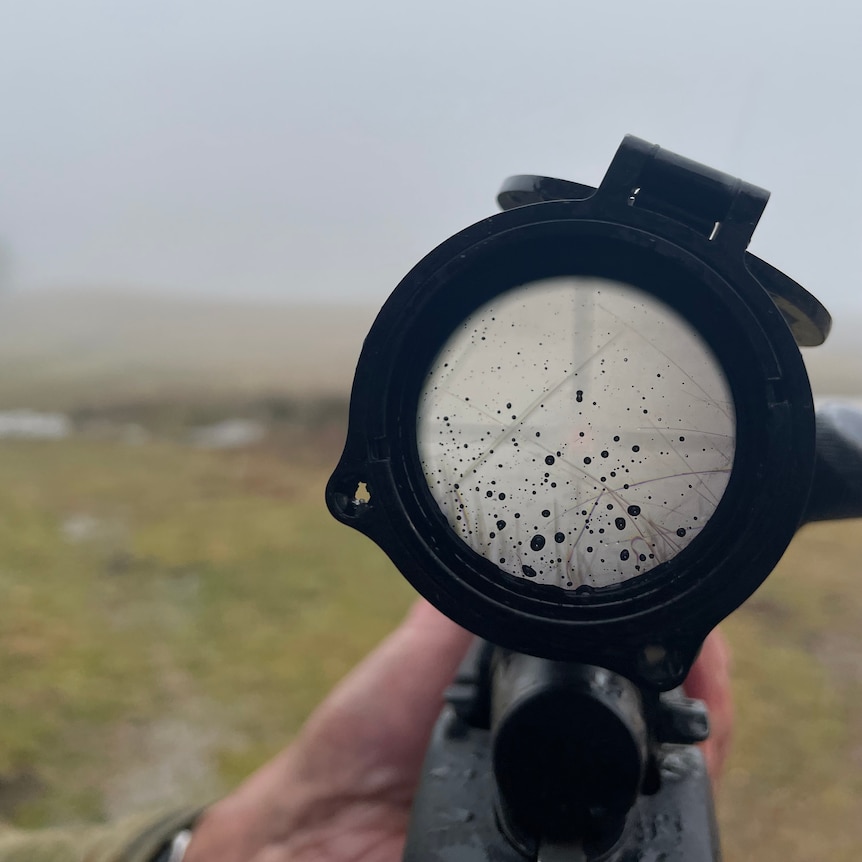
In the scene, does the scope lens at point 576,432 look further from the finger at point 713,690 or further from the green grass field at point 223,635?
the green grass field at point 223,635

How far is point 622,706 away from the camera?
333 millimetres

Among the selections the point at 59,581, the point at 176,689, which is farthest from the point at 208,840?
the point at 59,581

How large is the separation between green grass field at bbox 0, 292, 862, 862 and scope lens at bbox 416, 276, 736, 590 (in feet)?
2.32

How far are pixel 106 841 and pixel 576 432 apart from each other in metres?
0.63

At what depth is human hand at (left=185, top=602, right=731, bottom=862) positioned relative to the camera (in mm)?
669

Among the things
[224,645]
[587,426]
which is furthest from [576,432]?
[224,645]

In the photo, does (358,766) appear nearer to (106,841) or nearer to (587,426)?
(106,841)

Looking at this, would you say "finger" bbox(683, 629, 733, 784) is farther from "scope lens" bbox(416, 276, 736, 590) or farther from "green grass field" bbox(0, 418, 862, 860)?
"scope lens" bbox(416, 276, 736, 590)

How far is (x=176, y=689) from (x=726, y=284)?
1.03 meters

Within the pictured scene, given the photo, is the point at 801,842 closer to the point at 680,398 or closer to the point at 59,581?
the point at 680,398

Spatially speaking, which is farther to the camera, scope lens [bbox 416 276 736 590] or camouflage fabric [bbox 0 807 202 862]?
camouflage fabric [bbox 0 807 202 862]

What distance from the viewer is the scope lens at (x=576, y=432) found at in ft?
1.09

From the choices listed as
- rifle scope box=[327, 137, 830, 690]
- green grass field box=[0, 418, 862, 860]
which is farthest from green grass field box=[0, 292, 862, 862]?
rifle scope box=[327, 137, 830, 690]

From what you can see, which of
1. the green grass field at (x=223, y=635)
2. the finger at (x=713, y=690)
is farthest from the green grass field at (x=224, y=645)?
the finger at (x=713, y=690)
